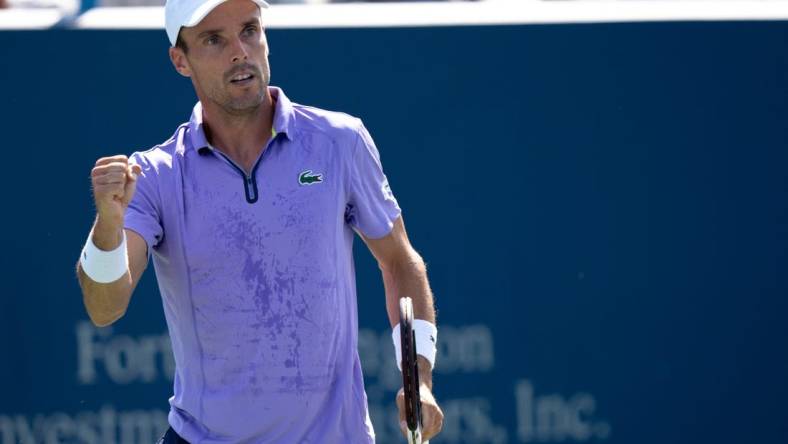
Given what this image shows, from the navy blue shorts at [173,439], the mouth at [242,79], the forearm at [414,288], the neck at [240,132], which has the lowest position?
the navy blue shorts at [173,439]

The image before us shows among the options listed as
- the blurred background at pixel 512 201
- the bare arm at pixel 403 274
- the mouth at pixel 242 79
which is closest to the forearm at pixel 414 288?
the bare arm at pixel 403 274

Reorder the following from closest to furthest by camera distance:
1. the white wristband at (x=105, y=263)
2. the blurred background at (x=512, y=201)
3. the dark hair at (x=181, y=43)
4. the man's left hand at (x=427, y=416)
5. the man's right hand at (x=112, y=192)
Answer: the man's right hand at (x=112, y=192)
the white wristband at (x=105, y=263)
the man's left hand at (x=427, y=416)
the dark hair at (x=181, y=43)
the blurred background at (x=512, y=201)

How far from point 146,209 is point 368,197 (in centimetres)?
56

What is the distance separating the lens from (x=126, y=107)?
18.1 ft

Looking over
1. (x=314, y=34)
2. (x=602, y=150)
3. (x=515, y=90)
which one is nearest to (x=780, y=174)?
(x=602, y=150)

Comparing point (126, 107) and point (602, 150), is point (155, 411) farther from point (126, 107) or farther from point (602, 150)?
point (602, 150)

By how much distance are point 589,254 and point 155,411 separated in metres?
1.87

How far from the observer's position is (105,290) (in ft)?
10.6

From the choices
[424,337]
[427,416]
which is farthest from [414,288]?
[427,416]

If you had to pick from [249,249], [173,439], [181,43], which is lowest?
[173,439]

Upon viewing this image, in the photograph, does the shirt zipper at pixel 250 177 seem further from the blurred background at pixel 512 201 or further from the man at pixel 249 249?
the blurred background at pixel 512 201

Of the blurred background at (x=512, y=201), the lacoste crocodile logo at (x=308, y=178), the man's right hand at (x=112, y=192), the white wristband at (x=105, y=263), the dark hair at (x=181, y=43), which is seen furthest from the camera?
the blurred background at (x=512, y=201)

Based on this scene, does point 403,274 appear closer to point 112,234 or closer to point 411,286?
point 411,286

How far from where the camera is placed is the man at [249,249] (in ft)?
11.1
